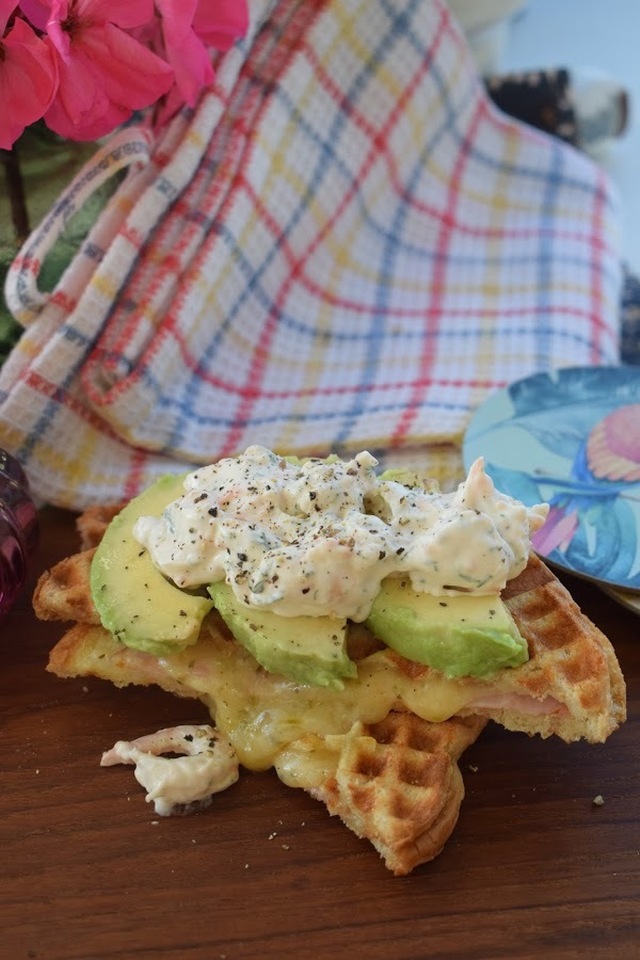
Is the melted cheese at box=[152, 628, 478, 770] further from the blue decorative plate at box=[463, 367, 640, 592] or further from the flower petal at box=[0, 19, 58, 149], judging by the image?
the flower petal at box=[0, 19, 58, 149]

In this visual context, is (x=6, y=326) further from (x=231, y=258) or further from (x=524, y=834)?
(x=524, y=834)

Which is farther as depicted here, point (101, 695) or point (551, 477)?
point (551, 477)

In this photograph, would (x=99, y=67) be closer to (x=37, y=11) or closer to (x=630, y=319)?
(x=37, y=11)

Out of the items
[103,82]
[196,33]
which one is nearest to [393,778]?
[103,82]

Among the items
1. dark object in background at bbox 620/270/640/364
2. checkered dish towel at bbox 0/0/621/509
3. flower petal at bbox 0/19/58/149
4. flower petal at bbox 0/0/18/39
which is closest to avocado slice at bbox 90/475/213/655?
checkered dish towel at bbox 0/0/621/509

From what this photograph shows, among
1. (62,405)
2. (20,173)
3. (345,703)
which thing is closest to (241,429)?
(62,405)

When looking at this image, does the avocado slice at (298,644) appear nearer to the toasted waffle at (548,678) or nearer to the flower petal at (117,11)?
the toasted waffle at (548,678)

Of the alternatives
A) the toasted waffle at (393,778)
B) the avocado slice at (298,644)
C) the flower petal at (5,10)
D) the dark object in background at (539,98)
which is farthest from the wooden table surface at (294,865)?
the dark object in background at (539,98)
